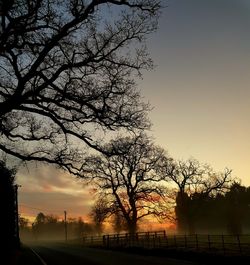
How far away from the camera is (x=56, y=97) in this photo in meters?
17.9

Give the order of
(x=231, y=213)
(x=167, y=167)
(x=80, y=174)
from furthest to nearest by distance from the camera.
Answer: (x=231, y=213), (x=167, y=167), (x=80, y=174)

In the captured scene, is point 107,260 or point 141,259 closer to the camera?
point 107,260

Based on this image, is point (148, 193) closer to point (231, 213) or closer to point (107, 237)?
point (107, 237)

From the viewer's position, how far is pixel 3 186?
35594 mm

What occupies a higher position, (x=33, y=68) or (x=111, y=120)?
(x=33, y=68)

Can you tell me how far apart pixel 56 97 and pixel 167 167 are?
53.7m

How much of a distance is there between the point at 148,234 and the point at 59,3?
4124 cm

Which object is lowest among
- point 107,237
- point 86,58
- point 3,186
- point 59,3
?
point 107,237

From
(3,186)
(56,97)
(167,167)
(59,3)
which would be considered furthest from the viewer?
(167,167)

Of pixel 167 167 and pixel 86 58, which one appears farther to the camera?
pixel 167 167

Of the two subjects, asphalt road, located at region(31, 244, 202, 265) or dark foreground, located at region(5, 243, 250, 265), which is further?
asphalt road, located at region(31, 244, 202, 265)

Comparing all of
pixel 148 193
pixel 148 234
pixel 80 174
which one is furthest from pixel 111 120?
pixel 148 193

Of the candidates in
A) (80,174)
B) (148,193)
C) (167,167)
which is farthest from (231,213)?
(80,174)

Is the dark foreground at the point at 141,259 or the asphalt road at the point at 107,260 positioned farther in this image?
the asphalt road at the point at 107,260
